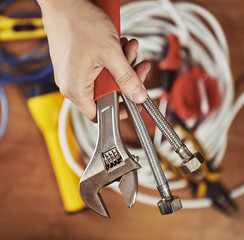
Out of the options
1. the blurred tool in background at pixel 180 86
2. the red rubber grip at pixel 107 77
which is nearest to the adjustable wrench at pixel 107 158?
the red rubber grip at pixel 107 77

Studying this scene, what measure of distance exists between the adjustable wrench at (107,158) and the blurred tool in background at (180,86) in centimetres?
22

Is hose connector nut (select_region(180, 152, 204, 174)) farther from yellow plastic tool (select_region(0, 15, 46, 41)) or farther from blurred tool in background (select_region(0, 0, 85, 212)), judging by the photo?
yellow plastic tool (select_region(0, 15, 46, 41))

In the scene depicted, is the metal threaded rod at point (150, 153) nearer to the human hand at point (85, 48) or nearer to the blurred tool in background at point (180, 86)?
the human hand at point (85, 48)

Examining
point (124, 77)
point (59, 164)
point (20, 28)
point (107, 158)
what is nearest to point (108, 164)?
point (107, 158)

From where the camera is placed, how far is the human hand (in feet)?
1.29

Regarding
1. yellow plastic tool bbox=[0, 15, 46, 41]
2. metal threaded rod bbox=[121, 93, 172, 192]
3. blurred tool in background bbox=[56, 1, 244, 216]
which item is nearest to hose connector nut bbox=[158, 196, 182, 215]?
metal threaded rod bbox=[121, 93, 172, 192]

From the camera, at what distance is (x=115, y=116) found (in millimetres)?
391

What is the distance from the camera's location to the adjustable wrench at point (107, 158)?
369 millimetres

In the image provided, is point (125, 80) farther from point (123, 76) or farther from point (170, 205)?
point (170, 205)

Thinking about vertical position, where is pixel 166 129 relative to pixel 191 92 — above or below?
above

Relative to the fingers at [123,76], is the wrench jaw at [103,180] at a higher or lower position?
lower

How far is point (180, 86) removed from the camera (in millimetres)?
628

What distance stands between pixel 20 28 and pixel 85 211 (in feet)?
1.34

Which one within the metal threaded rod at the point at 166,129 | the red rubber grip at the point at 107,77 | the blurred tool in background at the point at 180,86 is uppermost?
the red rubber grip at the point at 107,77
